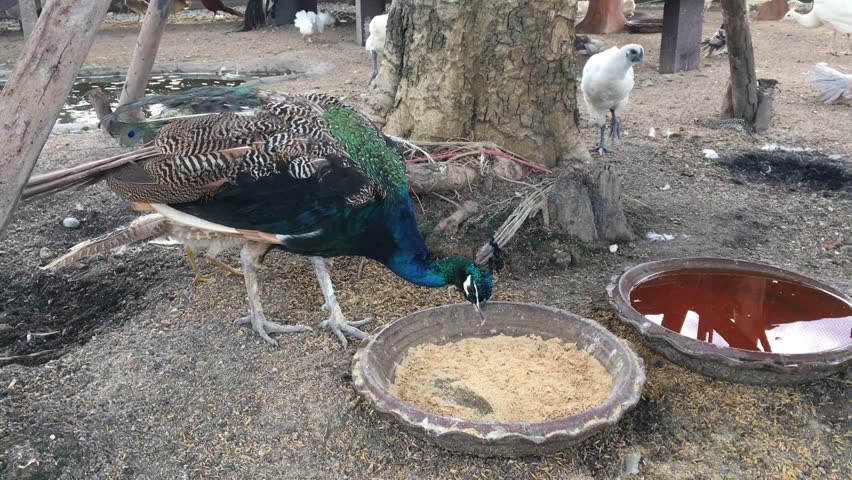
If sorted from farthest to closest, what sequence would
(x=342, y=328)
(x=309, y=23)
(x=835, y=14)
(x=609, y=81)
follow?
(x=309, y=23), (x=835, y=14), (x=609, y=81), (x=342, y=328)

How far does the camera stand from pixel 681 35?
813cm

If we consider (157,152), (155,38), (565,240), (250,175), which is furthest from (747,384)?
(155,38)

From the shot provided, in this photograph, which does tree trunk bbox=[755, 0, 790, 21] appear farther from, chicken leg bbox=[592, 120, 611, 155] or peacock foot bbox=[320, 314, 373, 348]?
peacock foot bbox=[320, 314, 373, 348]

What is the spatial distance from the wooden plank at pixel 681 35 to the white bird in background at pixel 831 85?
1794mm

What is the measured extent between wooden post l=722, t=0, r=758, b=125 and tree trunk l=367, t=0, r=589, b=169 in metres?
2.22

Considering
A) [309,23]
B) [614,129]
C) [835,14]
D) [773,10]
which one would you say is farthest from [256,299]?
[773,10]

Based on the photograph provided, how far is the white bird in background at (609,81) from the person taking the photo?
5.29m

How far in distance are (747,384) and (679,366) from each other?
0.25 m

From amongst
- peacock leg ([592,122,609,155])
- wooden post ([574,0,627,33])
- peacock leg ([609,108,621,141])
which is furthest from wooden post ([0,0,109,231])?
wooden post ([574,0,627,33])

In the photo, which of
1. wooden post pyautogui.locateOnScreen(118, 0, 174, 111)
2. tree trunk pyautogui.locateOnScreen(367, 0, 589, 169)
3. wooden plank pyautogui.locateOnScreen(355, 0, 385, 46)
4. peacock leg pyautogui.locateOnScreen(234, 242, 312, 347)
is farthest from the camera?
wooden plank pyautogui.locateOnScreen(355, 0, 385, 46)

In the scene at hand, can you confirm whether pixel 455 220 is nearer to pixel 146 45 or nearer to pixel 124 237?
pixel 124 237

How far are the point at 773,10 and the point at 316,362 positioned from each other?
1244 centimetres

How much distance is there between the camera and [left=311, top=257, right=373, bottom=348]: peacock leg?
3.00 metres

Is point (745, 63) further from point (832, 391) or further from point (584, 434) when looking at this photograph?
point (584, 434)
